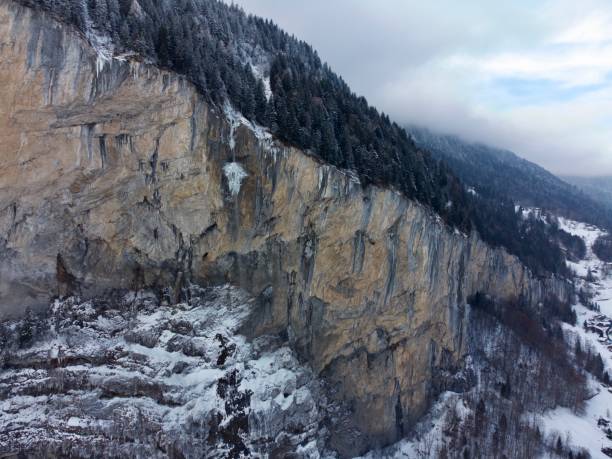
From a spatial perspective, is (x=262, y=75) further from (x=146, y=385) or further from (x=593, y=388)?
(x=593, y=388)


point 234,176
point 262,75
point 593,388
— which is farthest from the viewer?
point 593,388

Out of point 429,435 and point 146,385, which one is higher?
point 146,385

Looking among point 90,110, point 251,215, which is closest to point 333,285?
point 251,215

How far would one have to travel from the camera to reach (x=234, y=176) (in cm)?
3023

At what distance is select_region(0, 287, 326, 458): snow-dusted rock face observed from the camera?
24797 millimetres

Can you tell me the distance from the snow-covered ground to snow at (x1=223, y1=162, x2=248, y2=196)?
1658 inches

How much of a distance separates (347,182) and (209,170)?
11.4 meters

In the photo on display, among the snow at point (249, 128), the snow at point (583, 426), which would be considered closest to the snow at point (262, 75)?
the snow at point (249, 128)

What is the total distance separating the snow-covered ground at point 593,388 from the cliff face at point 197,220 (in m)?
19.4

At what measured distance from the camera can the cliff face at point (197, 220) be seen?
81.3 feet

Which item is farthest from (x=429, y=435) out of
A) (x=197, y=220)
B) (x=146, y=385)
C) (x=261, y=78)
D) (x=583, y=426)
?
(x=261, y=78)

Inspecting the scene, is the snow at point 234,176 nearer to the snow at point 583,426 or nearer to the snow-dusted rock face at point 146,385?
the snow-dusted rock face at point 146,385

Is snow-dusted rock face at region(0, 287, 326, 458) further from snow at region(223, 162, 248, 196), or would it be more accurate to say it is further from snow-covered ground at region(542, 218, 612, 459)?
snow-covered ground at region(542, 218, 612, 459)

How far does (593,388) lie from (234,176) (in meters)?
58.3
